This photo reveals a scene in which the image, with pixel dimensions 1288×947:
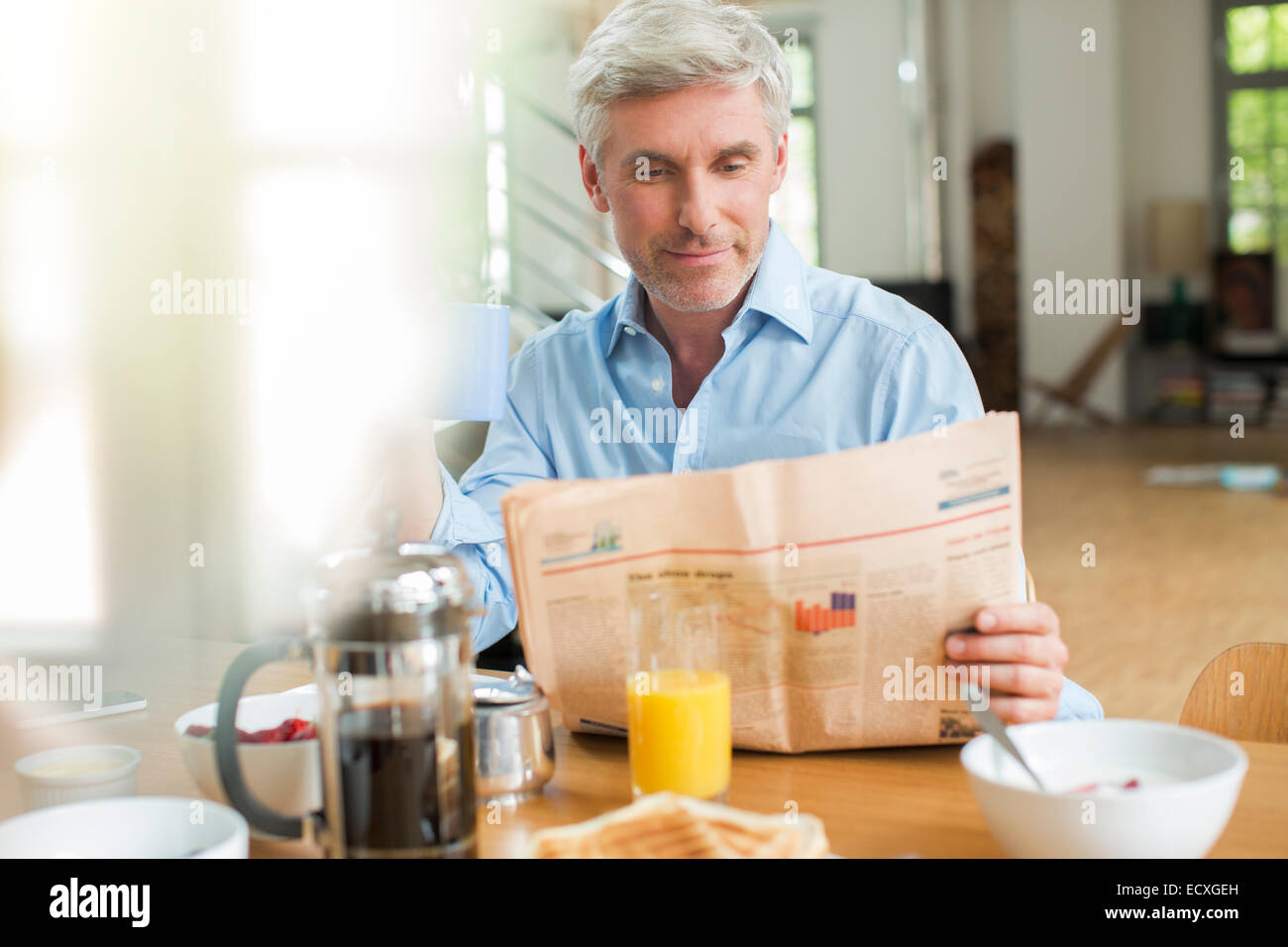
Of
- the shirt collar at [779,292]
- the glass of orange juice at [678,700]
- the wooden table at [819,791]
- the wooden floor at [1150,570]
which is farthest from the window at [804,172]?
the glass of orange juice at [678,700]

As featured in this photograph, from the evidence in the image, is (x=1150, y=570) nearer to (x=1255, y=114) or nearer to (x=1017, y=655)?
(x=1017, y=655)

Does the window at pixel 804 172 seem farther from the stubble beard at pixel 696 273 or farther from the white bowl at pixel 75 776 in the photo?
the white bowl at pixel 75 776

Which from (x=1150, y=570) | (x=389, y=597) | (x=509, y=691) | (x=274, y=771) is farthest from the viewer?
(x=1150, y=570)

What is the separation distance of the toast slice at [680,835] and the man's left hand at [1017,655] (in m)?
0.25

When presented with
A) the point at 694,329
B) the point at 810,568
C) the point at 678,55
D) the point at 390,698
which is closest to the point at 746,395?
the point at 694,329

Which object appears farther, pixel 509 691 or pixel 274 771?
pixel 509 691

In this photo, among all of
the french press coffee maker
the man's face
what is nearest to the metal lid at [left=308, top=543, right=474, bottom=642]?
the french press coffee maker

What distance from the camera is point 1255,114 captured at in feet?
29.7

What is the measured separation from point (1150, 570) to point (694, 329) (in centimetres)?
338

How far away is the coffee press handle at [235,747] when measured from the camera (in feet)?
2.51

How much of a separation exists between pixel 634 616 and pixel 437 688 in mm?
209

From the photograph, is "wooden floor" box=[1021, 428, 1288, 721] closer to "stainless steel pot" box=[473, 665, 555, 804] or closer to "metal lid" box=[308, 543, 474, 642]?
"stainless steel pot" box=[473, 665, 555, 804]

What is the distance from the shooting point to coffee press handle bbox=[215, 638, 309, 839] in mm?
765

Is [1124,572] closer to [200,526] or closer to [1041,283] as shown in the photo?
[200,526]
